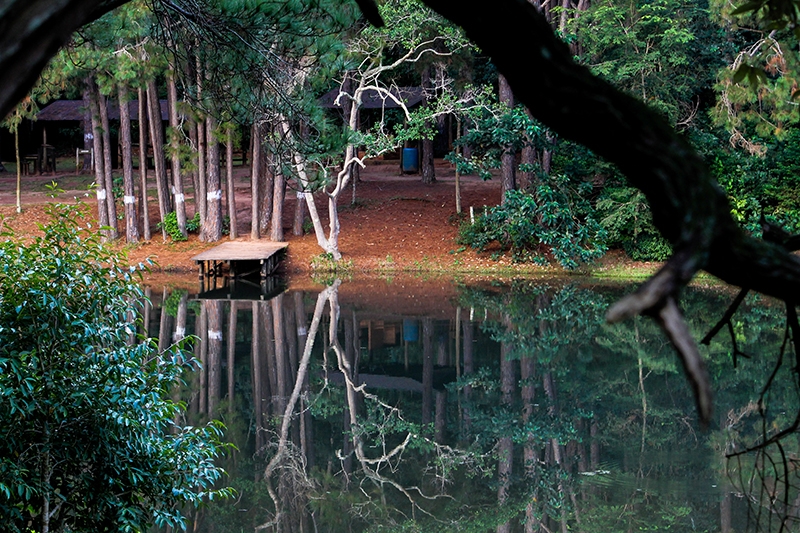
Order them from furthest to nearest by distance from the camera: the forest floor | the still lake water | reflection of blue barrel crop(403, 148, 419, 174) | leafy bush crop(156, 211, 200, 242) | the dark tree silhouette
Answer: reflection of blue barrel crop(403, 148, 419, 174) → leafy bush crop(156, 211, 200, 242) → the forest floor → the still lake water → the dark tree silhouette

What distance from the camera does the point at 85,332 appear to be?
5.75 meters

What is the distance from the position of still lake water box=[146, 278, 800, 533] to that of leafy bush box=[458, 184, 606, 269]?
3.36 ft

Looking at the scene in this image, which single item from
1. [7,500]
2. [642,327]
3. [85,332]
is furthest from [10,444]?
[642,327]

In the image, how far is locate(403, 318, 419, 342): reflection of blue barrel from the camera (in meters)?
16.1

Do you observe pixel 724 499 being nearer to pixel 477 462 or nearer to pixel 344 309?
pixel 477 462

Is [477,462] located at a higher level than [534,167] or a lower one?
lower

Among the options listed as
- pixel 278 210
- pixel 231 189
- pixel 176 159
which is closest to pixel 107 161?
pixel 176 159

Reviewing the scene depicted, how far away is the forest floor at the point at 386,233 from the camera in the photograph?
69.7 feet

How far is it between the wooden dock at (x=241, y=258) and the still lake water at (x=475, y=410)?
1227 millimetres

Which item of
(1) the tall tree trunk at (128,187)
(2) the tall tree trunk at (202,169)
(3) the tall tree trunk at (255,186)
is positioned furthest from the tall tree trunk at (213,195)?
(1) the tall tree trunk at (128,187)

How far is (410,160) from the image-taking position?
30.2 m

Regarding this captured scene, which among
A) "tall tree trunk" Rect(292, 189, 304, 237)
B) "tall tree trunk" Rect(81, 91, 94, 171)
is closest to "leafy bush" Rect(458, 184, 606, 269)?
"tall tree trunk" Rect(292, 189, 304, 237)

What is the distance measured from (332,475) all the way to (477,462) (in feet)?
5.44

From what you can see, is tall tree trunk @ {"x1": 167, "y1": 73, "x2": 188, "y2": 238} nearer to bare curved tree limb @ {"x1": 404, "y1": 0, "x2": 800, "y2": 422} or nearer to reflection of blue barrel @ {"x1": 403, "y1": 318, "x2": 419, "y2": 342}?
reflection of blue barrel @ {"x1": 403, "y1": 318, "x2": 419, "y2": 342}
